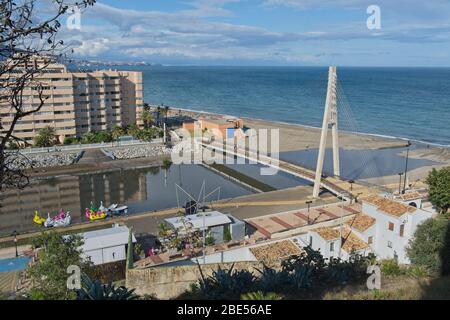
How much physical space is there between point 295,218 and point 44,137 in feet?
91.4

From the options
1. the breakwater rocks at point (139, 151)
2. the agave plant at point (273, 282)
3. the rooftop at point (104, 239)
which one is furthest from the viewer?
the breakwater rocks at point (139, 151)

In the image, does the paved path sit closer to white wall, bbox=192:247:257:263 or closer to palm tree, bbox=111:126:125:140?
white wall, bbox=192:247:257:263

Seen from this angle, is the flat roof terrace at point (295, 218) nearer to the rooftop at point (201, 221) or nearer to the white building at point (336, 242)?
the rooftop at point (201, 221)

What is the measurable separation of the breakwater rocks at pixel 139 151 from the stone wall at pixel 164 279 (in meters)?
28.8

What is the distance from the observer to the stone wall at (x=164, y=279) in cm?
1254

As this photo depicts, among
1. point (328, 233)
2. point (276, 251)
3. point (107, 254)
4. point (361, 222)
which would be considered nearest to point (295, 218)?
point (361, 222)

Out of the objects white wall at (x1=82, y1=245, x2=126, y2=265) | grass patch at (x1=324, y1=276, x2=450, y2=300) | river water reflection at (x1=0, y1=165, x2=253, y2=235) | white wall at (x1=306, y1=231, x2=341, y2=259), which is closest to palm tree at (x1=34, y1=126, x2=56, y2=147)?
river water reflection at (x1=0, y1=165, x2=253, y2=235)

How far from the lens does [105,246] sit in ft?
58.6

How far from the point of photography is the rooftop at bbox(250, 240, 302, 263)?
1627cm

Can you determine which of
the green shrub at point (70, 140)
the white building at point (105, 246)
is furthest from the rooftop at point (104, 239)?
the green shrub at point (70, 140)

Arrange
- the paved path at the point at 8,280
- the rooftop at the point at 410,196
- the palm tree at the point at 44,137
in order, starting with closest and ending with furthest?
1. the paved path at the point at 8,280
2. the rooftop at the point at 410,196
3. the palm tree at the point at 44,137

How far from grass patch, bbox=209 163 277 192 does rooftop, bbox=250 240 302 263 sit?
48.5 feet
